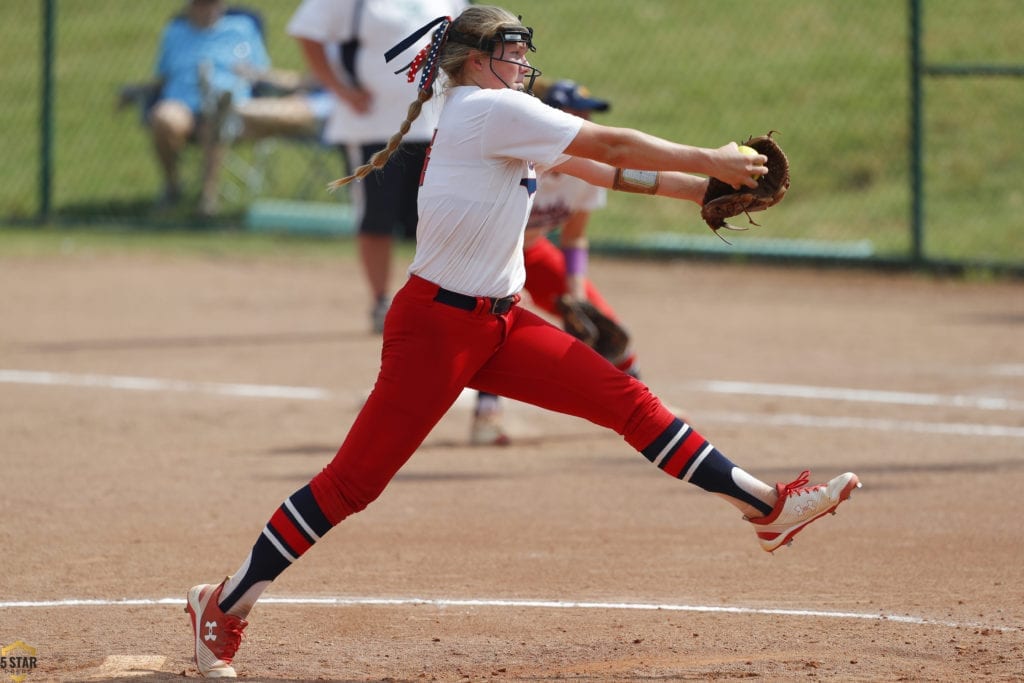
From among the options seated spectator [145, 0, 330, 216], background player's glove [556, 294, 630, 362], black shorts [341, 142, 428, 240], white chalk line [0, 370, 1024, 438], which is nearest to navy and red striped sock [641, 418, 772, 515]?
background player's glove [556, 294, 630, 362]

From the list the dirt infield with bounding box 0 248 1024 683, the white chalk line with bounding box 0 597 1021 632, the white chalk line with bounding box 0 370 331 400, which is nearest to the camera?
the dirt infield with bounding box 0 248 1024 683

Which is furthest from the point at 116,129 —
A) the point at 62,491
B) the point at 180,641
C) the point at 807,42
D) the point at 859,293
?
the point at 180,641

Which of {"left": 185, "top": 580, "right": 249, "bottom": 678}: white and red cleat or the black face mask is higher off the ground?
the black face mask

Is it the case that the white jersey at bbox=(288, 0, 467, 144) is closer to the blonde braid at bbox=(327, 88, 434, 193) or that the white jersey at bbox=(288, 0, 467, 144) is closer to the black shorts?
the black shorts

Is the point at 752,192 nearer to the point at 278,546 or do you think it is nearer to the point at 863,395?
the point at 278,546

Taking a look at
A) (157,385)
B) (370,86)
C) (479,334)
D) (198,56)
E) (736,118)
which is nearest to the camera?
(479,334)

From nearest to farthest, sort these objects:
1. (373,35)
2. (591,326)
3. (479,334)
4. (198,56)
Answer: (479,334) < (591,326) < (373,35) < (198,56)

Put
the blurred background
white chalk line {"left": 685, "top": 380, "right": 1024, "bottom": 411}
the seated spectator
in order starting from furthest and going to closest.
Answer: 1. the seated spectator
2. the blurred background
3. white chalk line {"left": 685, "top": 380, "right": 1024, "bottom": 411}

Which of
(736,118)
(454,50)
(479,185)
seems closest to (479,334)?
(479,185)

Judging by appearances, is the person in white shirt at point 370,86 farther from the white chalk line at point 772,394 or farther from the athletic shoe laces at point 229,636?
the athletic shoe laces at point 229,636

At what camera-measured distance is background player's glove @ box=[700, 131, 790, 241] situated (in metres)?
4.68

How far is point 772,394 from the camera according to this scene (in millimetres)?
8836

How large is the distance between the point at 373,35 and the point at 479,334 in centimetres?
578

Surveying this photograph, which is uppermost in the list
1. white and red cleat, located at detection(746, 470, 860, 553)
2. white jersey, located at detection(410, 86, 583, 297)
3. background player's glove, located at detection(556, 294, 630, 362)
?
white jersey, located at detection(410, 86, 583, 297)
